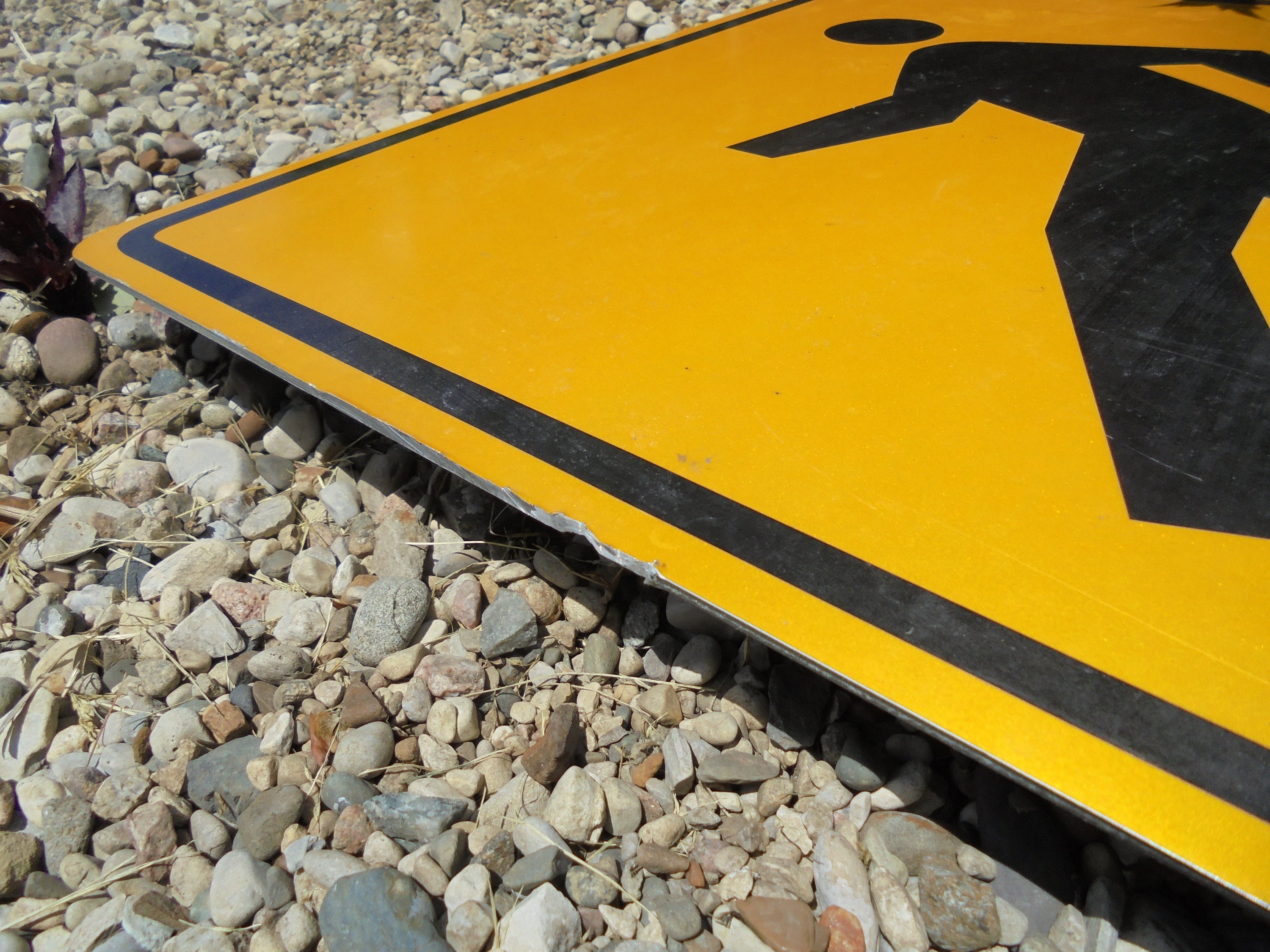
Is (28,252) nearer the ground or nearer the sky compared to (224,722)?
nearer the sky

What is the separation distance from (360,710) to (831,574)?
710 mm

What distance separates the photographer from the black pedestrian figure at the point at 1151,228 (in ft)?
3.71

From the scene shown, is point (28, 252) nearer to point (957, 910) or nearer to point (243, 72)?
point (243, 72)

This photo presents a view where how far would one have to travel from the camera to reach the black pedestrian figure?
44.5 inches

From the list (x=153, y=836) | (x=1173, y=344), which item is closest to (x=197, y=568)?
(x=153, y=836)

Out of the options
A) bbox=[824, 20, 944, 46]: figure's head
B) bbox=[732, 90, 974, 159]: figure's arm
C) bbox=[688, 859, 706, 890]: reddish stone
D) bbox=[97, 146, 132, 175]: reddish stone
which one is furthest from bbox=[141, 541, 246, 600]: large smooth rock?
bbox=[824, 20, 944, 46]: figure's head

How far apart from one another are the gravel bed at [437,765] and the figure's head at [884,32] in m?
1.73

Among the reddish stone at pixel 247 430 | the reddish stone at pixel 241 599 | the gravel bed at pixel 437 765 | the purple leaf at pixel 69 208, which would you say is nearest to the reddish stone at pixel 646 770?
the gravel bed at pixel 437 765

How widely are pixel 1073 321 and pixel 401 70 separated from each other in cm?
268

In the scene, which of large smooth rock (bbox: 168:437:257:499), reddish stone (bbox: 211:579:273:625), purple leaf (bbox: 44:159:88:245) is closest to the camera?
reddish stone (bbox: 211:579:273:625)

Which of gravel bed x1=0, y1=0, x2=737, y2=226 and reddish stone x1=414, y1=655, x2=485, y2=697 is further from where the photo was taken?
gravel bed x1=0, y1=0, x2=737, y2=226

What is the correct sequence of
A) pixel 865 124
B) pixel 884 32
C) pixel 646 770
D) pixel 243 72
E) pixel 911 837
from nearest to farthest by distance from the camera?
1. pixel 911 837
2. pixel 646 770
3. pixel 865 124
4. pixel 884 32
5. pixel 243 72

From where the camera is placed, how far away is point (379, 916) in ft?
3.19

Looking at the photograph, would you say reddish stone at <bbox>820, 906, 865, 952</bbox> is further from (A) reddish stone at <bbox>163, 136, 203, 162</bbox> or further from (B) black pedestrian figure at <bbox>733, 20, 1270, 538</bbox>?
(A) reddish stone at <bbox>163, 136, 203, 162</bbox>
